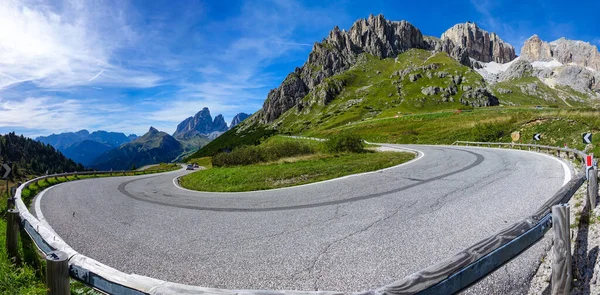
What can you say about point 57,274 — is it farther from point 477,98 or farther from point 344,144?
point 477,98

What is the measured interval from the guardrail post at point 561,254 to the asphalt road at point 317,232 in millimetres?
616

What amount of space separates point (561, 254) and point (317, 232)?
3.99 m

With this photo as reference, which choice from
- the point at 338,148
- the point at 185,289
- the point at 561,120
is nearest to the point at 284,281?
the point at 185,289

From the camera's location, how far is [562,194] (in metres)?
4.76

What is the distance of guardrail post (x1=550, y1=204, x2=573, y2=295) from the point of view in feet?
10.9

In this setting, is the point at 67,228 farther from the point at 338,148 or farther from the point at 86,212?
the point at 338,148

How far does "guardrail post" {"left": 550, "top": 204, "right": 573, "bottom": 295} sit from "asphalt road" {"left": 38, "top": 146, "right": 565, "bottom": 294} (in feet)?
2.02

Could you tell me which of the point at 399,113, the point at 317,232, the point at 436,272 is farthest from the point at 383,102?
the point at 436,272

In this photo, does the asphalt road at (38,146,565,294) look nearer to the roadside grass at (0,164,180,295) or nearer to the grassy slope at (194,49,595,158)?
the roadside grass at (0,164,180,295)

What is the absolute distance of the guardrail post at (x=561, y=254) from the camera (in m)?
3.32

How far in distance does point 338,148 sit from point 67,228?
2430 centimetres

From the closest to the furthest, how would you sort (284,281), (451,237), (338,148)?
(284,281) < (451,237) < (338,148)

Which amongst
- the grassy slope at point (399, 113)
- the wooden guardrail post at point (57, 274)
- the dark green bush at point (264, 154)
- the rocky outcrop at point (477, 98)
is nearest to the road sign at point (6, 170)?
the dark green bush at point (264, 154)

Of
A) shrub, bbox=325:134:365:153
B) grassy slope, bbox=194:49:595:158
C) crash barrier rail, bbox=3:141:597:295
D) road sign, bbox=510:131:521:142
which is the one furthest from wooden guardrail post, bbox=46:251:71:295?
grassy slope, bbox=194:49:595:158
